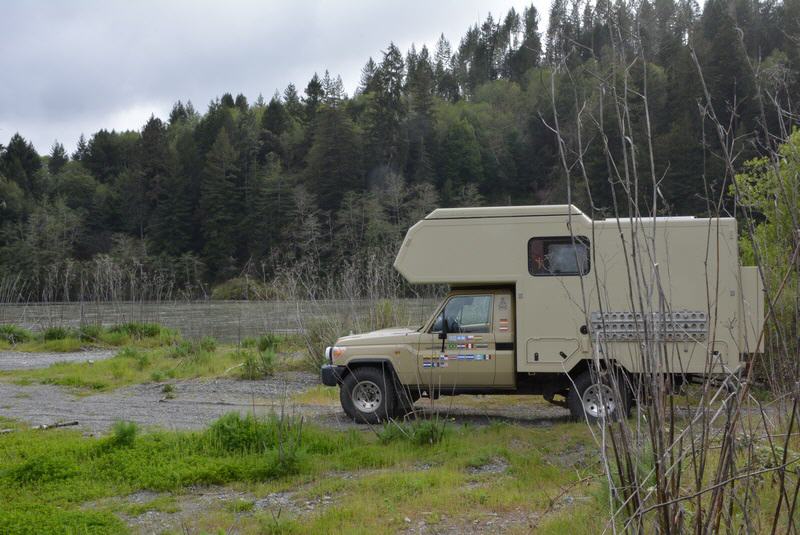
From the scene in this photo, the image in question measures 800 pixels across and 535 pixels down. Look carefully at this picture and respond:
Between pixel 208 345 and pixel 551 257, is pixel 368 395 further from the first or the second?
pixel 208 345

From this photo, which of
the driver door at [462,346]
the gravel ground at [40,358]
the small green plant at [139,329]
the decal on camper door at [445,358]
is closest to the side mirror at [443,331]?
the driver door at [462,346]

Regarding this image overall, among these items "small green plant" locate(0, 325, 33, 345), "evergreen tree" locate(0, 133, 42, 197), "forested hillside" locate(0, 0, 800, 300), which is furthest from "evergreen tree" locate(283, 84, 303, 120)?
"small green plant" locate(0, 325, 33, 345)

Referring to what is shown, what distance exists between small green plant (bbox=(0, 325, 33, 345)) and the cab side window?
22066 millimetres

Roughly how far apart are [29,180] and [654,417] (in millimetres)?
105686

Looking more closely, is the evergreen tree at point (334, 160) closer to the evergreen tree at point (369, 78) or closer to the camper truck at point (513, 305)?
the evergreen tree at point (369, 78)

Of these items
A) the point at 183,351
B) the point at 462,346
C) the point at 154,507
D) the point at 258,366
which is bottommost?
the point at 154,507

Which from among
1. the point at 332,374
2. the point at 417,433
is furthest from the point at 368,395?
the point at 417,433

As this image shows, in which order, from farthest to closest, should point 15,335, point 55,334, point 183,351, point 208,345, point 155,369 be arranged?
1. point 15,335
2. point 55,334
3. point 208,345
4. point 183,351
5. point 155,369

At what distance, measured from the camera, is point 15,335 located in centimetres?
2844

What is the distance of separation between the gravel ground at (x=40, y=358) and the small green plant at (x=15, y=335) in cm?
256

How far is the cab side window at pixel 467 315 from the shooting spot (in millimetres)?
10602

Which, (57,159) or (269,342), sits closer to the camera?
(269,342)

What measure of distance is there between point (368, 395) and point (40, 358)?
52.2ft

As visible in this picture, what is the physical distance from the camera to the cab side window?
1060cm
